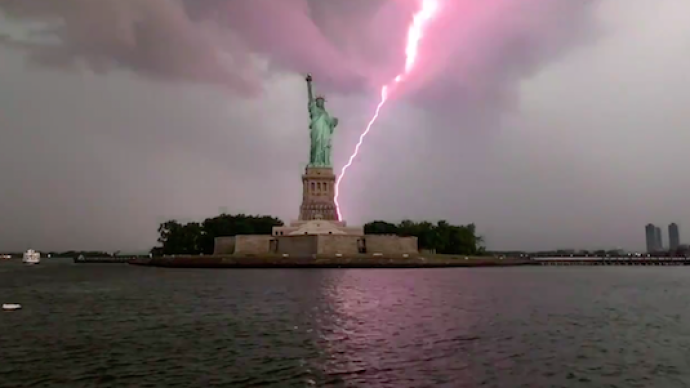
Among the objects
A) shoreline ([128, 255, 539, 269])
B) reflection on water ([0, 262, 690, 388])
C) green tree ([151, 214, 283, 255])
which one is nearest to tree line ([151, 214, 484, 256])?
green tree ([151, 214, 283, 255])

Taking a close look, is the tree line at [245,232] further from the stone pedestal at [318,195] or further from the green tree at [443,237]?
→ the stone pedestal at [318,195]

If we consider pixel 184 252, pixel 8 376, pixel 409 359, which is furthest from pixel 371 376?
pixel 184 252

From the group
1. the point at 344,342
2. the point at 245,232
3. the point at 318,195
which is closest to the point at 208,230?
the point at 245,232

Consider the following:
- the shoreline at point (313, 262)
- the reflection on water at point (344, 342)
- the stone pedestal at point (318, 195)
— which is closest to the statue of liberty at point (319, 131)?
the stone pedestal at point (318, 195)

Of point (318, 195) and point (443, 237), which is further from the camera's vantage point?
point (443, 237)

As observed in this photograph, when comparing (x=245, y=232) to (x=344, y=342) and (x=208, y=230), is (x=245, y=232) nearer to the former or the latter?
(x=208, y=230)

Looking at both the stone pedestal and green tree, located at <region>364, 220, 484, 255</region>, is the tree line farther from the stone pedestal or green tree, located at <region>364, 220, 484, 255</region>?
the stone pedestal
